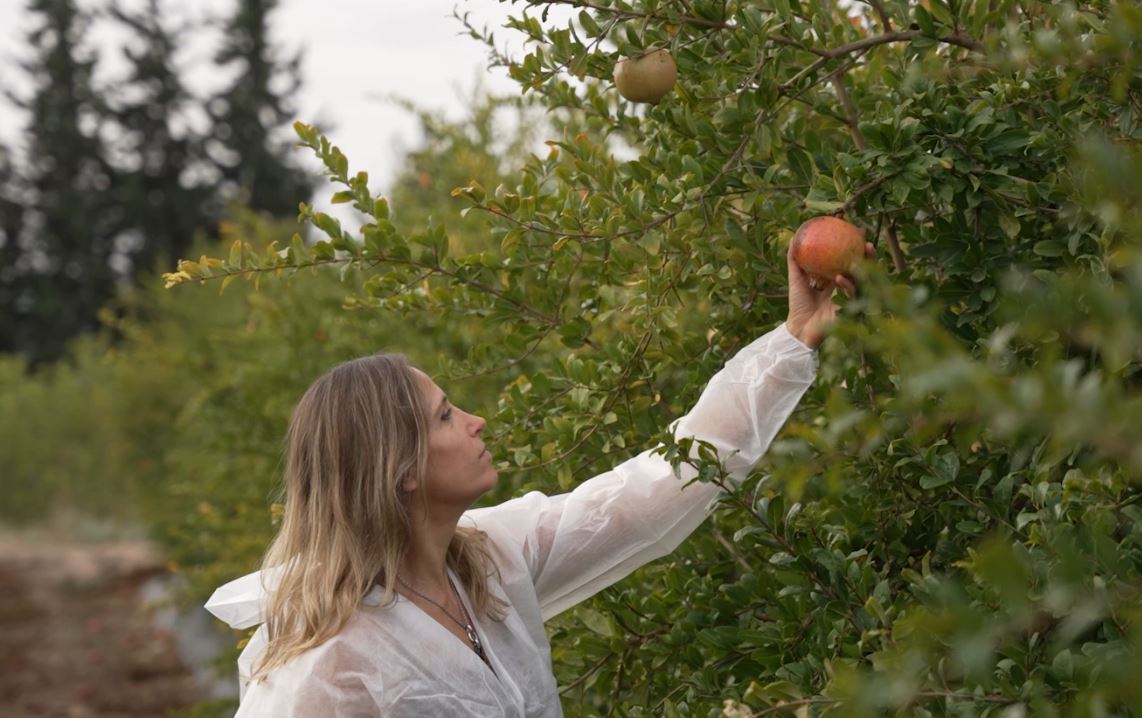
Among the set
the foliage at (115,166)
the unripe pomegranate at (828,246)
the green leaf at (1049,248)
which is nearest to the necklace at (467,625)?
the unripe pomegranate at (828,246)

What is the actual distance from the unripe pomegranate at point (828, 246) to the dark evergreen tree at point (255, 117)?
1204 inches

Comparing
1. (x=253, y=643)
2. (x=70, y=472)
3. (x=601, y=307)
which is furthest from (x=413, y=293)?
(x=70, y=472)

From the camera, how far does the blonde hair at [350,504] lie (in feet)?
6.85

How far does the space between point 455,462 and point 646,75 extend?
702mm

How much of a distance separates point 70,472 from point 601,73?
1693 cm

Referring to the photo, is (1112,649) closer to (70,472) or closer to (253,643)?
(253,643)

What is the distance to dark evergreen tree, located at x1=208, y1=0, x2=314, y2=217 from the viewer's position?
104 ft

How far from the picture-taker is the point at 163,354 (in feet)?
27.8

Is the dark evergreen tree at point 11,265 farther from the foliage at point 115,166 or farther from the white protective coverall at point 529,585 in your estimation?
the white protective coverall at point 529,585

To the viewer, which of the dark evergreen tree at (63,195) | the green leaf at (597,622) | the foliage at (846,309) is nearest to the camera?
the foliage at (846,309)

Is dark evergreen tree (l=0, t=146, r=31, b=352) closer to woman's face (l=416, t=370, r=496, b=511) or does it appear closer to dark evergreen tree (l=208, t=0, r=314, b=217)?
dark evergreen tree (l=208, t=0, r=314, b=217)

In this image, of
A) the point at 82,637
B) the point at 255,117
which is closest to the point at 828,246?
the point at 82,637

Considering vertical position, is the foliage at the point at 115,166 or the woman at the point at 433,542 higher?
the foliage at the point at 115,166

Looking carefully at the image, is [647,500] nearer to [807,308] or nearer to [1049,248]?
[807,308]
